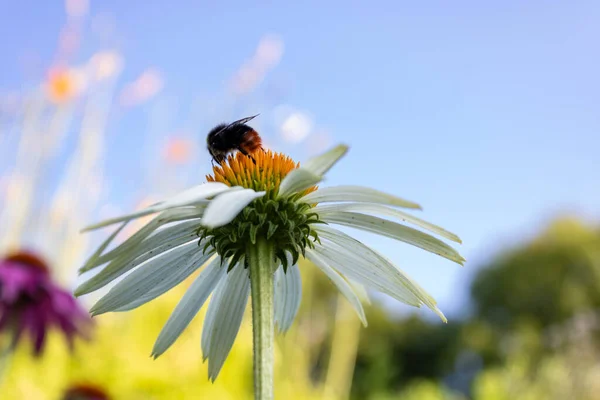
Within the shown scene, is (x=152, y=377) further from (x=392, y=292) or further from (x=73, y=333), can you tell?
(x=392, y=292)

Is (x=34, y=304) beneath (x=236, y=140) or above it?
beneath

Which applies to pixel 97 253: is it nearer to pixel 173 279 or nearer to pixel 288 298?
pixel 173 279

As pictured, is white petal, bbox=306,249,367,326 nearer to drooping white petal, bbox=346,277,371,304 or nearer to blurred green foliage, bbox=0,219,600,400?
drooping white petal, bbox=346,277,371,304

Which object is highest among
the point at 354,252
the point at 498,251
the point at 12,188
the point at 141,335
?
the point at 498,251

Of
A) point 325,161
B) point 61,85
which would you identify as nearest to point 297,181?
point 325,161

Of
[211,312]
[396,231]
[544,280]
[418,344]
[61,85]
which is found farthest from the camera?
[544,280]

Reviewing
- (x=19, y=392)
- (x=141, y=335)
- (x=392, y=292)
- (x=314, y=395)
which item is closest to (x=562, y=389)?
(x=314, y=395)
